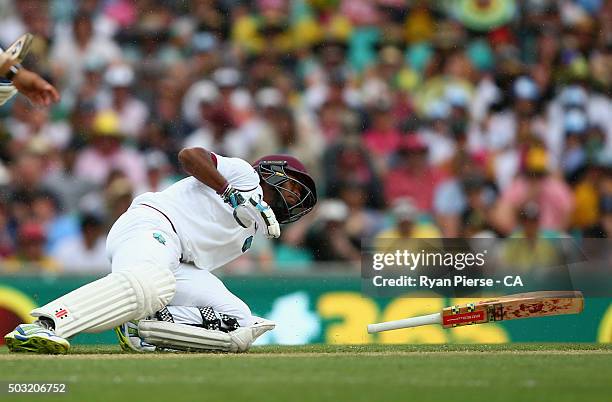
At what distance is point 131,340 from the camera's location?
838 cm

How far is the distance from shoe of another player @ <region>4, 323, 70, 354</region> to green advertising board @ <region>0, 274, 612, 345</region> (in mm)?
2427

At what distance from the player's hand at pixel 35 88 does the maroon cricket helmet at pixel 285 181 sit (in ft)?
7.19

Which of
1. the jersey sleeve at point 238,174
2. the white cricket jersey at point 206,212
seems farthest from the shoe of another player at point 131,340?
the jersey sleeve at point 238,174

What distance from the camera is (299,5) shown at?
15961mm

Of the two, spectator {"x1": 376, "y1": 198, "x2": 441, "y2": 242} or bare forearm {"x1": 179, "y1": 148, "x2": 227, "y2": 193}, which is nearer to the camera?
bare forearm {"x1": 179, "y1": 148, "x2": 227, "y2": 193}

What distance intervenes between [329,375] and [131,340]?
2100 mm

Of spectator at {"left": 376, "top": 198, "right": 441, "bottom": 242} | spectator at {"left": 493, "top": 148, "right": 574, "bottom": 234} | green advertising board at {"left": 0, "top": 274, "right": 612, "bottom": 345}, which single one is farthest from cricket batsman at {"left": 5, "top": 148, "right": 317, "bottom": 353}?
spectator at {"left": 493, "top": 148, "right": 574, "bottom": 234}

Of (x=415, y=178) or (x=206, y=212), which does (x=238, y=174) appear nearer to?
(x=206, y=212)

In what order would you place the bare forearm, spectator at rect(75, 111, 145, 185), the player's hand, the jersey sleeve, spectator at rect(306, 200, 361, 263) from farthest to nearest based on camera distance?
1. spectator at rect(75, 111, 145, 185)
2. spectator at rect(306, 200, 361, 263)
3. the jersey sleeve
4. the bare forearm
5. the player's hand

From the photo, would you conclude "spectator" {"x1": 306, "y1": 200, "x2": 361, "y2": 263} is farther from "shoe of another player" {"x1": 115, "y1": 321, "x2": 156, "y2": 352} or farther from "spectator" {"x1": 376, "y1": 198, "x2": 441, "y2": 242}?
"shoe of another player" {"x1": 115, "y1": 321, "x2": 156, "y2": 352}

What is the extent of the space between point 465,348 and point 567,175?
5082 mm

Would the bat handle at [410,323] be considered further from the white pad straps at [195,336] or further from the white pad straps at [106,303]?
the white pad straps at [106,303]

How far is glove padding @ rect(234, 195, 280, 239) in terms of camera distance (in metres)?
8.20

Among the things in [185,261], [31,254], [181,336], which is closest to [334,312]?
[185,261]
